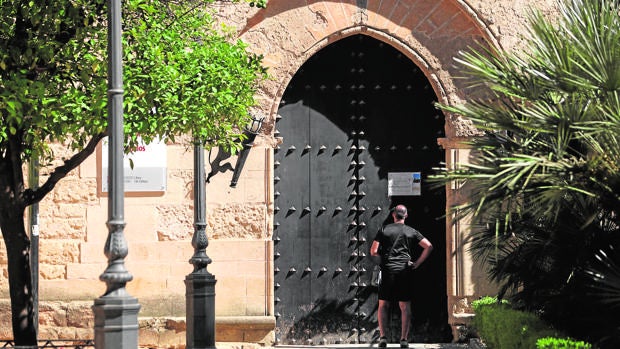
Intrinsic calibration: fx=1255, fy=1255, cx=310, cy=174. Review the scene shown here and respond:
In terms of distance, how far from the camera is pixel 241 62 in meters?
12.4

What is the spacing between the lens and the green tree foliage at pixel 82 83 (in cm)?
1145

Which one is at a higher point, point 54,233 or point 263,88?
point 263,88

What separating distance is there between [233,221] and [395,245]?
225 cm

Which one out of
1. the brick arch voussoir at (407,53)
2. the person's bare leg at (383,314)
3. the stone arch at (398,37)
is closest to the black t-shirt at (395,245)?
the person's bare leg at (383,314)

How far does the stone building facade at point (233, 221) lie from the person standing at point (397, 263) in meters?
1.07

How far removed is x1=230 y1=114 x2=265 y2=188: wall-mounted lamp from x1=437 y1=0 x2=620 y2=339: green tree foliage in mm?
5311

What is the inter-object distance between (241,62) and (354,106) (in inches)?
187

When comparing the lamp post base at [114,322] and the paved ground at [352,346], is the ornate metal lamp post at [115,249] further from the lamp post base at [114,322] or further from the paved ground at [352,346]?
the paved ground at [352,346]

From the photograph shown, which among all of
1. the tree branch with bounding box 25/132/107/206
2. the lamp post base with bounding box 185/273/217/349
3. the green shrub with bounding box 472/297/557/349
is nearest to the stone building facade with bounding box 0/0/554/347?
the lamp post base with bounding box 185/273/217/349

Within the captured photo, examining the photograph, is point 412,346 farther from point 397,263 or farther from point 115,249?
point 115,249

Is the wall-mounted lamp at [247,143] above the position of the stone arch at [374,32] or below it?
below

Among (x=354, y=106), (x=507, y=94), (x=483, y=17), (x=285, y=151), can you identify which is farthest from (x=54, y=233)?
(x=507, y=94)

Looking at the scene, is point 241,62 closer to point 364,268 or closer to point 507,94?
point 507,94

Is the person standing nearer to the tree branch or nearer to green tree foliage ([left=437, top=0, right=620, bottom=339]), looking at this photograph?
green tree foliage ([left=437, top=0, right=620, bottom=339])
